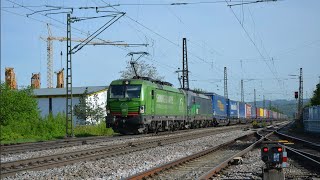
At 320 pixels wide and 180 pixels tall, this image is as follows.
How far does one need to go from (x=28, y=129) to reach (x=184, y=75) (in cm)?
2600

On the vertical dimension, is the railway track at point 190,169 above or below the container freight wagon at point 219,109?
below

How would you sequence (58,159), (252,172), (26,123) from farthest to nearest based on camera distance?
(26,123) < (58,159) < (252,172)

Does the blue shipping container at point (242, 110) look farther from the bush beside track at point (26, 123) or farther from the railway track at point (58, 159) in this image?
the railway track at point (58, 159)

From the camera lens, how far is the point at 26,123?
101ft

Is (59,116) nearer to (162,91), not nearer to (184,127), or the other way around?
(162,91)

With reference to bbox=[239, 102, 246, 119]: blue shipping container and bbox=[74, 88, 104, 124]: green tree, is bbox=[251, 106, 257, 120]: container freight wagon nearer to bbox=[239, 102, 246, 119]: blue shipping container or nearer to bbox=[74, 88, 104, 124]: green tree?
bbox=[239, 102, 246, 119]: blue shipping container

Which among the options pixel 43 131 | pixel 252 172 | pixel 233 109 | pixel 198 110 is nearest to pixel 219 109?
pixel 233 109

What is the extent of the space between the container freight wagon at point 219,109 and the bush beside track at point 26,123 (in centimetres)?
1880

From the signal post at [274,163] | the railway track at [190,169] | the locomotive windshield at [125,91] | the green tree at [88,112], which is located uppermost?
the locomotive windshield at [125,91]

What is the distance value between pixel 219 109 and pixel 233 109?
866 cm

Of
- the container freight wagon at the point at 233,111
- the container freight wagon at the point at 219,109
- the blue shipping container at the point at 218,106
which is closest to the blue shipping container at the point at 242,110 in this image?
the container freight wagon at the point at 233,111

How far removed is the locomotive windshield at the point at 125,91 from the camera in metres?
28.2

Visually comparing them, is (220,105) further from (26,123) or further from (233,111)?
(26,123)

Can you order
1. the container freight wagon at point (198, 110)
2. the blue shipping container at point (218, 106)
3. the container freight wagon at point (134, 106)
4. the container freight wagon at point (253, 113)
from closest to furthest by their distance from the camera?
the container freight wagon at point (134, 106), the container freight wagon at point (198, 110), the blue shipping container at point (218, 106), the container freight wagon at point (253, 113)
